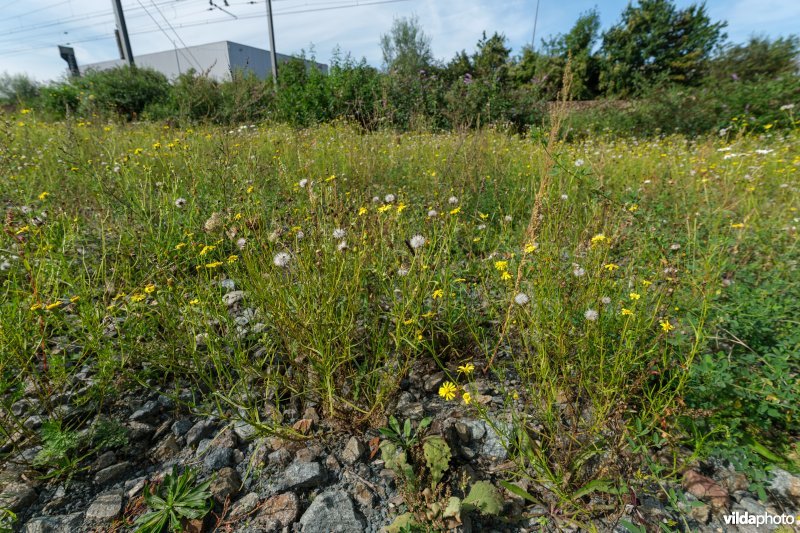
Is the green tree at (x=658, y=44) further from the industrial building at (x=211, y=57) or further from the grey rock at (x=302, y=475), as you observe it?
the industrial building at (x=211, y=57)

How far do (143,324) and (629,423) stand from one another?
7.02 feet

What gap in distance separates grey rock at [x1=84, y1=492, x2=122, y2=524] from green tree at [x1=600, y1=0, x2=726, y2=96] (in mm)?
19564

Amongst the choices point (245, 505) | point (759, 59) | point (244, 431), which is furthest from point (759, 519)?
point (759, 59)

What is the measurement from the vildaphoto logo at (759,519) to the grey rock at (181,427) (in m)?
1.92

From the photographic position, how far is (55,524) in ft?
3.80

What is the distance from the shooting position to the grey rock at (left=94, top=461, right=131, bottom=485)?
1.31m

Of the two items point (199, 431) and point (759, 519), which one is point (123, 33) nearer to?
point (199, 431)

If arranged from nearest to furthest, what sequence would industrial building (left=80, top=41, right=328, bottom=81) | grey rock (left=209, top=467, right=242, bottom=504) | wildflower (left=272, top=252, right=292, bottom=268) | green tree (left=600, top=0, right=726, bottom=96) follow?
grey rock (left=209, top=467, right=242, bottom=504), wildflower (left=272, top=252, right=292, bottom=268), green tree (left=600, top=0, right=726, bottom=96), industrial building (left=80, top=41, right=328, bottom=81)

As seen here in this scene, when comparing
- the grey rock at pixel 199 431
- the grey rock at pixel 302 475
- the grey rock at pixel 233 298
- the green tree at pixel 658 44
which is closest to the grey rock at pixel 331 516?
the grey rock at pixel 302 475

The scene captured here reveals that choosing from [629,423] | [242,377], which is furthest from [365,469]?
[629,423]

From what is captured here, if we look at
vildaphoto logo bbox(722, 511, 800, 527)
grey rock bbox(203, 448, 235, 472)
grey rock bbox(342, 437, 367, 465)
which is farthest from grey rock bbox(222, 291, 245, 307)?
vildaphoto logo bbox(722, 511, 800, 527)

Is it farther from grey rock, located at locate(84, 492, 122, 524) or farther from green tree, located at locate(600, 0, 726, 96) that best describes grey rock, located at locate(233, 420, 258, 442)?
green tree, located at locate(600, 0, 726, 96)

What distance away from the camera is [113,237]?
8.24 feet

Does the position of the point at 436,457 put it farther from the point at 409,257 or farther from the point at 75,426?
the point at 75,426
